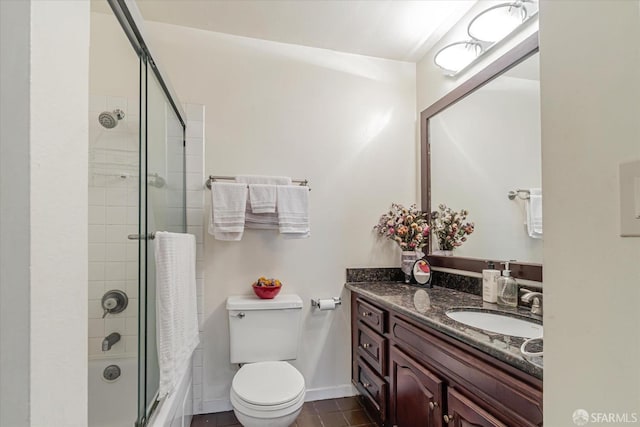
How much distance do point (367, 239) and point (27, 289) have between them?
6.96ft

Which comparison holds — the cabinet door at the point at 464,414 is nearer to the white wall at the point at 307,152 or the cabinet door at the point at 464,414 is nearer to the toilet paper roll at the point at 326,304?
the toilet paper roll at the point at 326,304

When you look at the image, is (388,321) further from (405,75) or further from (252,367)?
(405,75)

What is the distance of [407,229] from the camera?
2.29 meters

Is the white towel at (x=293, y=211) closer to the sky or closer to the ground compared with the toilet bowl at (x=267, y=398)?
closer to the sky

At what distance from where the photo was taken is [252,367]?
5.98 feet

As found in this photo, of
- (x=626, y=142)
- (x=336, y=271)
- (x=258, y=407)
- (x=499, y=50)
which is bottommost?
(x=258, y=407)

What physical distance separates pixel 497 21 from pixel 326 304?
1.89 metres

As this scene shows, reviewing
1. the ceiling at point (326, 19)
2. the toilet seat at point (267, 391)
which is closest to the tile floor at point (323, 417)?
the toilet seat at point (267, 391)

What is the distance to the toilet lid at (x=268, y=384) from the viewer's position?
1.51 m

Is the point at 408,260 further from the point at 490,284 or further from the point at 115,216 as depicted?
the point at 115,216

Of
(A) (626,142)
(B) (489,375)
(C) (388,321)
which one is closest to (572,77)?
(A) (626,142)

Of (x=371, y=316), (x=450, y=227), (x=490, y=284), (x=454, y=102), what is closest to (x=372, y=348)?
(x=371, y=316)

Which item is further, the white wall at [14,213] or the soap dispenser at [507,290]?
Result: the soap dispenser at [507,290]

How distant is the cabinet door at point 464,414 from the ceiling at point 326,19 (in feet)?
6.65
